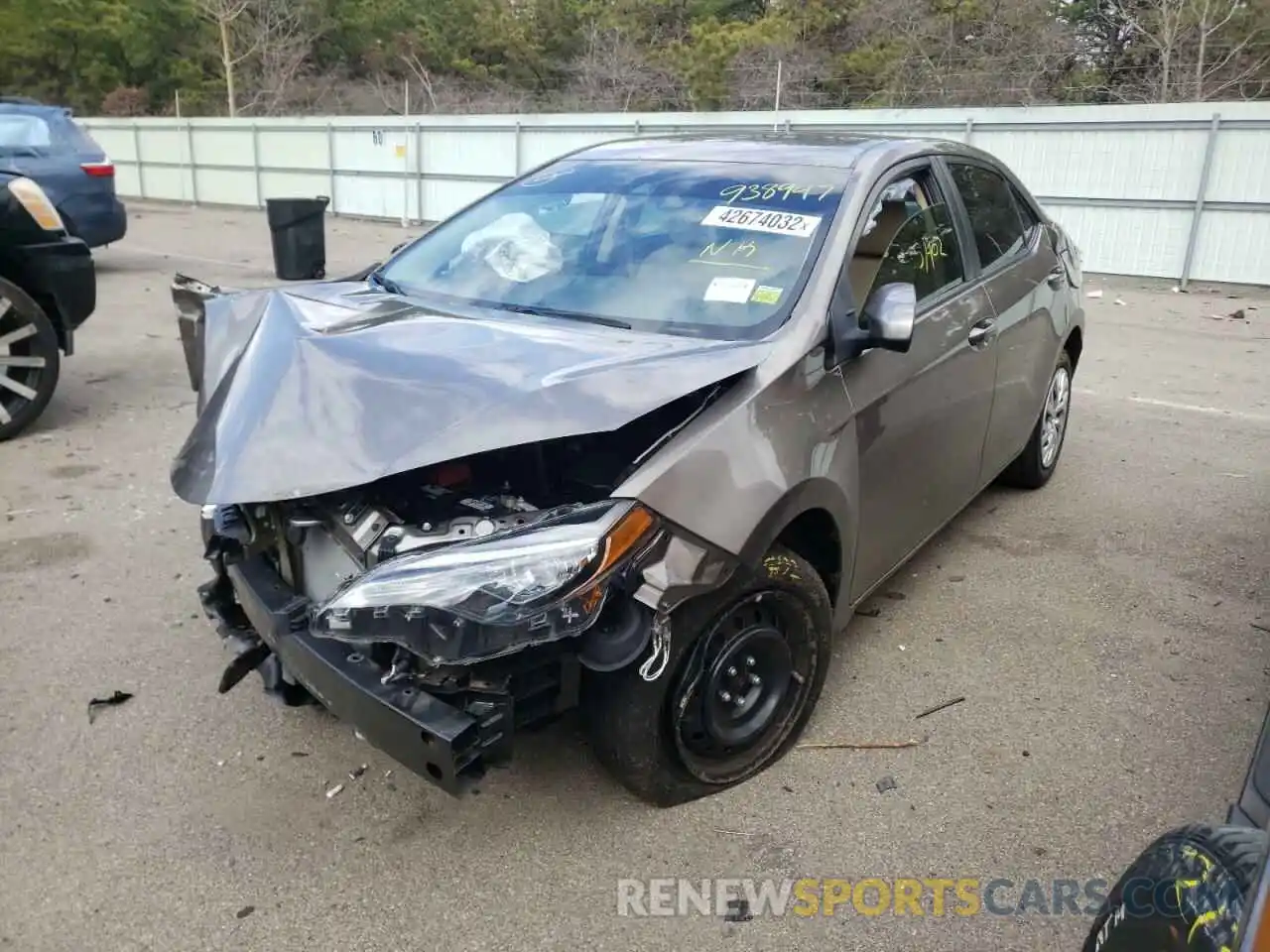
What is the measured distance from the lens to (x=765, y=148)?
146 inches

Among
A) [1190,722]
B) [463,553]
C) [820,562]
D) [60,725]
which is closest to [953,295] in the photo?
[820,562]

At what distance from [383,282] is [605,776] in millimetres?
1987

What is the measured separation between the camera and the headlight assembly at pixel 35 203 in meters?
5.64

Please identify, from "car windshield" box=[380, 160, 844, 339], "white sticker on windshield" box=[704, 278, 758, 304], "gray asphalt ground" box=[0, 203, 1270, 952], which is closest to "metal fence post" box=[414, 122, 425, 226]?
"gray asphalt ground" box=[0, 203, 1270, 952]

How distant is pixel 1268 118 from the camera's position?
12.4 meters

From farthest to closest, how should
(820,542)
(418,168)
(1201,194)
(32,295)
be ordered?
(418,168) < (1201,194) < (32,295) < (820,542)

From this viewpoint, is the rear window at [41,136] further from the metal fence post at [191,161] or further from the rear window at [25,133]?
the metal fence post at [191,161]

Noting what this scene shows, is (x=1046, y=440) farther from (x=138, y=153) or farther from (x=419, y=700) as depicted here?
(x=138, y=153)

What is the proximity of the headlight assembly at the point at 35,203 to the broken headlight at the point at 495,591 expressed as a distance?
4619 millimetres

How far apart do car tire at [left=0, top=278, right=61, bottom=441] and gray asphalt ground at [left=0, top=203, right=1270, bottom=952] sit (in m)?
1.08

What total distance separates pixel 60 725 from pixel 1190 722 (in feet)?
11.5

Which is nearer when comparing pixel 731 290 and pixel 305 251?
pixel 731 290

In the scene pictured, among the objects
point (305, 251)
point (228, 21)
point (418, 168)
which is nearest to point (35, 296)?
point (305, 251)

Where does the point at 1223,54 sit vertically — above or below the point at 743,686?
above
